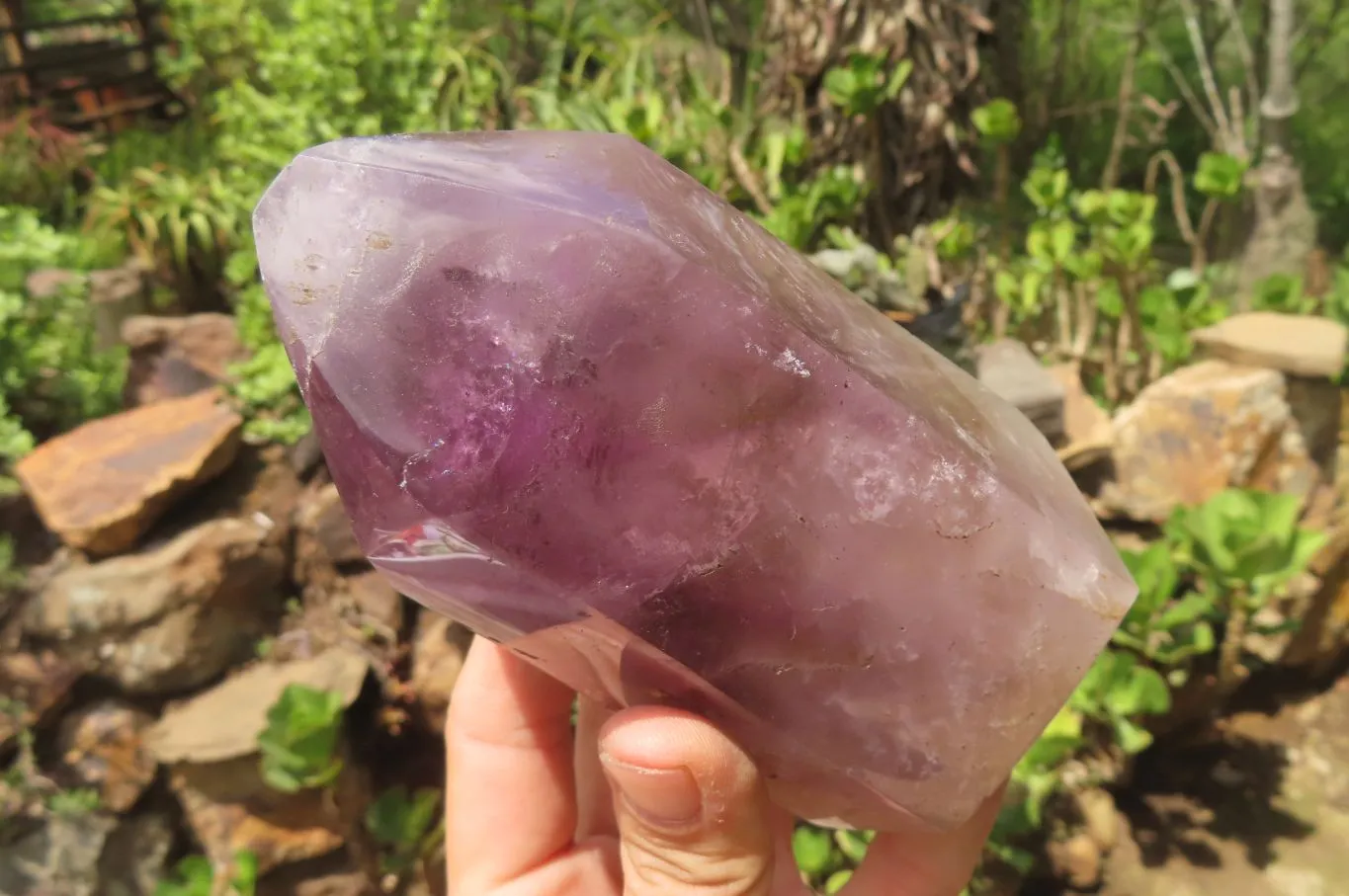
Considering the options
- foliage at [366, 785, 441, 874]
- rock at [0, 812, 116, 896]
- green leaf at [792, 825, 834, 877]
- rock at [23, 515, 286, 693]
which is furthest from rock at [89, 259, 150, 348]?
green leaf at [792, 825, 834, 877]

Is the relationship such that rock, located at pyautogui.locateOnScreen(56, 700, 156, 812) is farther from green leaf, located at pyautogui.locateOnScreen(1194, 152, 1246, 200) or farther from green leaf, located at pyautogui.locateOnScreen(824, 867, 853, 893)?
green leaf, located at pyautogui.locateOnScreen(1194, 152, 1246, 200)

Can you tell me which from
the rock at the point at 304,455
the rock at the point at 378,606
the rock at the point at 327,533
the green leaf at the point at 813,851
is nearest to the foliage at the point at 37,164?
the rock at the point at 304,455

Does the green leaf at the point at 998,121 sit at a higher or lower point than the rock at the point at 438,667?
higher

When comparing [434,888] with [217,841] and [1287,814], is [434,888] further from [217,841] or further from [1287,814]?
[1287,814]

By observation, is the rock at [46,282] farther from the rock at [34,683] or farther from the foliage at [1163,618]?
the foliage at [1163,618]

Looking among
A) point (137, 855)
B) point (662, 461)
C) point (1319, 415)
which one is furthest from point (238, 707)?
point (1319, 415)

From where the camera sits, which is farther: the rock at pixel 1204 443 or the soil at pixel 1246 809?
the rock at pixel 1204 443

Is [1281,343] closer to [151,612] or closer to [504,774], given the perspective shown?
[504,774]
